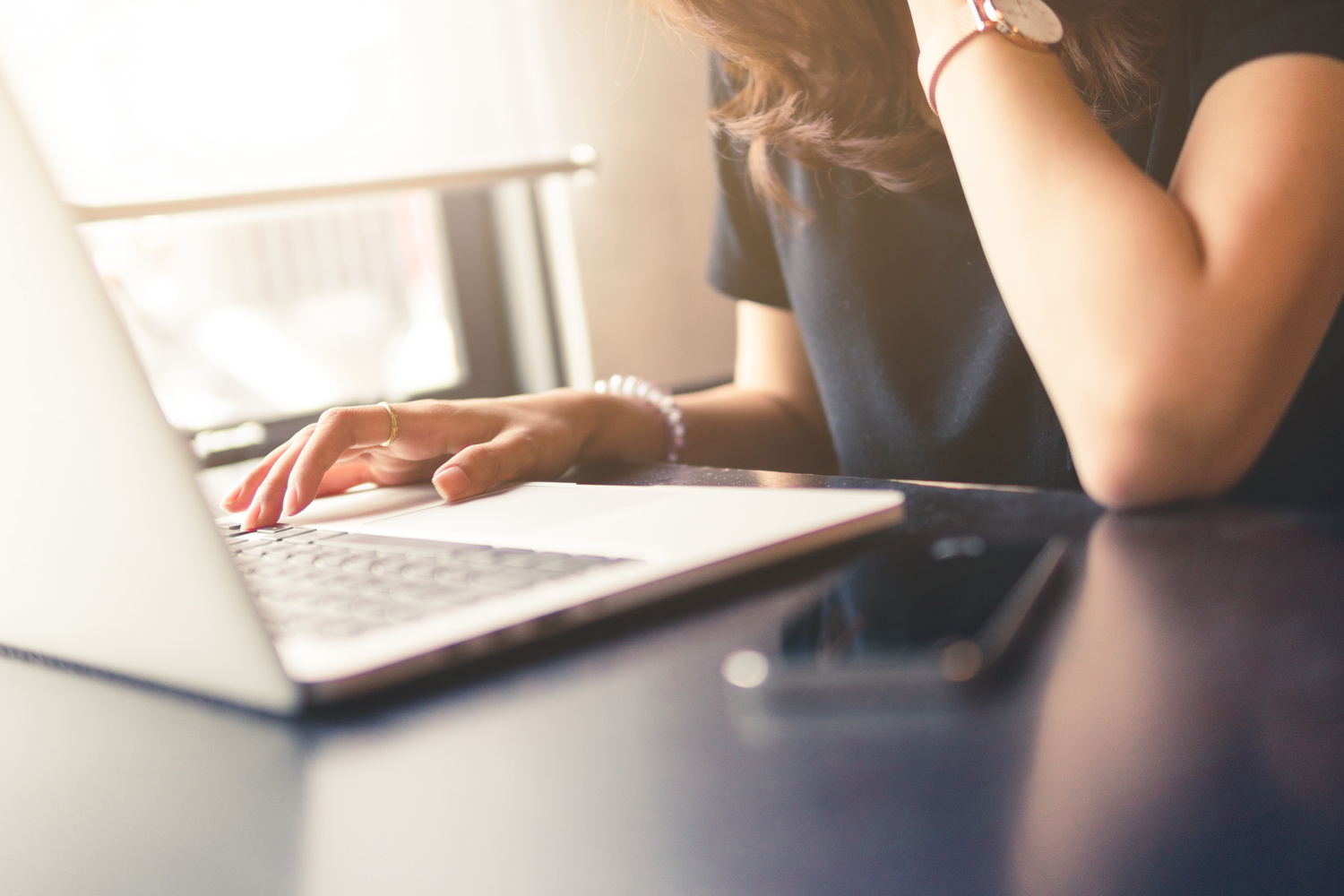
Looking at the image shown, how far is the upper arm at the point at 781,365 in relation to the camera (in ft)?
3.34

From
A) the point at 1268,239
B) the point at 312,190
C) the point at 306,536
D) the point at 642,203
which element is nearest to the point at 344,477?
the point at 306,536

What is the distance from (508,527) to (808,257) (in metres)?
0.55

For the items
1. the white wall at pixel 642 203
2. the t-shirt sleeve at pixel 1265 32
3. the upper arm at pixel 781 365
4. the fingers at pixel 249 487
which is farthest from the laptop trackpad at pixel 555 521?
the white wall at pixel 642 203

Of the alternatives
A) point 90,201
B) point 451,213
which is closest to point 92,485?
point 90,201

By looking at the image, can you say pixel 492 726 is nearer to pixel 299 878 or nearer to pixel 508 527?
pixel 299 878

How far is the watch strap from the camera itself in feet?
1.73

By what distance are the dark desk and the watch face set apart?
1.06 ft

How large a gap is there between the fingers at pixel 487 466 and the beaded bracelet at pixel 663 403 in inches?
6.7

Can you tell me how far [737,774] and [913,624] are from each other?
67mm

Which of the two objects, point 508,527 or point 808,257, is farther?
point 808,257

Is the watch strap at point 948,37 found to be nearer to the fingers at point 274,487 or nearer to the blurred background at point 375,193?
the fingers at point 274,487

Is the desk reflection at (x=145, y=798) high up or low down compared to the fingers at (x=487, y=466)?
up

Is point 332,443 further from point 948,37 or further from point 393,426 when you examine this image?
point 948,37

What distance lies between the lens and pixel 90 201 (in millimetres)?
1678
